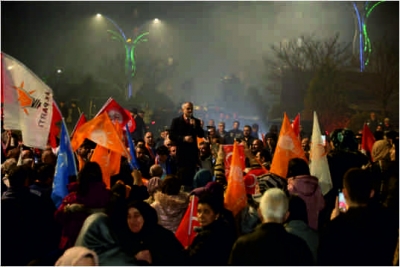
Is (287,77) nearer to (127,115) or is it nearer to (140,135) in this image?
(140,135)

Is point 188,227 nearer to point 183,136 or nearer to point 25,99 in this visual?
point 25,99

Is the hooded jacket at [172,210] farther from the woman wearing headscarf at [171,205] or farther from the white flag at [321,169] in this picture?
the white flag at [321,169]

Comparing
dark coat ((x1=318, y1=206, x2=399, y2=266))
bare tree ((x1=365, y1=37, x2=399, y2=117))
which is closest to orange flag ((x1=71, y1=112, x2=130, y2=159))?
dark coat ((x1=318, y1=206, x2=399, y2=266))

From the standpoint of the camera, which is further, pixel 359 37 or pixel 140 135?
pixel 359 37

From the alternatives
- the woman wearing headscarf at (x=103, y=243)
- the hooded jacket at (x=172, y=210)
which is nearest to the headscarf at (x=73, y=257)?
the woman wearing headscarf at (x=103, y=243)

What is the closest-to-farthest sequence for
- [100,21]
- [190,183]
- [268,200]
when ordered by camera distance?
[268,200]
[190,183]
[100,21]

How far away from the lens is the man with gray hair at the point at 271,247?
5051 mm

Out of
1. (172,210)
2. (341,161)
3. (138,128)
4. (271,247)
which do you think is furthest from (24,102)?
(138,128)

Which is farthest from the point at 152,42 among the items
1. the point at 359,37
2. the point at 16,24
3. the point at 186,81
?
the point at 359,37

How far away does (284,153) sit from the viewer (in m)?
9.66

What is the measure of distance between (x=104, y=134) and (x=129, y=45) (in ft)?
108

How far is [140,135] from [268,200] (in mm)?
11449

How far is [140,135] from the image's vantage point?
16.6 meters

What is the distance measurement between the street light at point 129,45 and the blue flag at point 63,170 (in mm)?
30865
